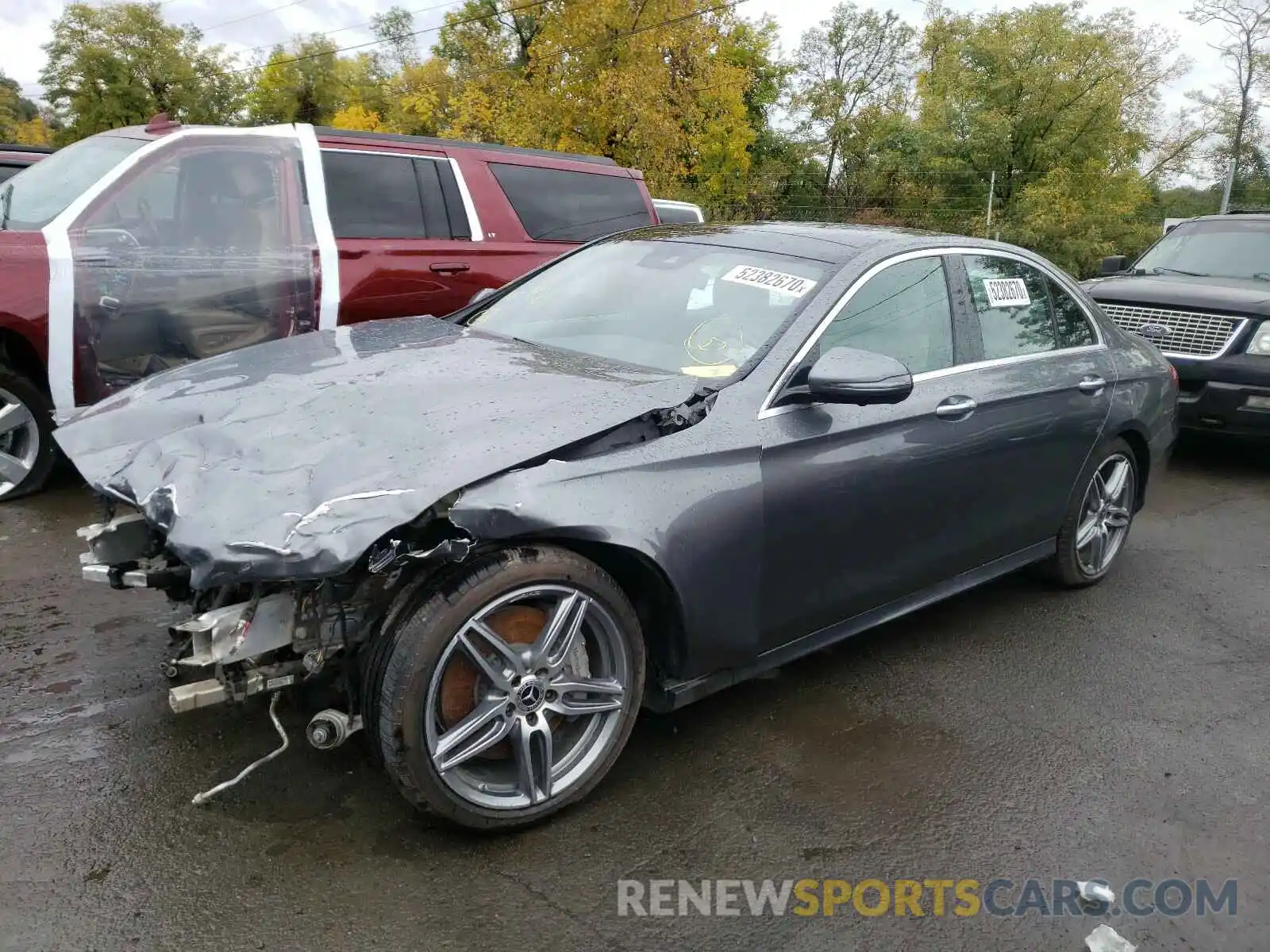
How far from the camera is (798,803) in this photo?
9.21ft

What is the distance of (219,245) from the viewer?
510 centimetres

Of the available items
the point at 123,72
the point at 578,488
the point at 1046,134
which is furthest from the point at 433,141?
the point at 123,72

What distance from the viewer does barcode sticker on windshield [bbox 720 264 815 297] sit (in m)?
3.26

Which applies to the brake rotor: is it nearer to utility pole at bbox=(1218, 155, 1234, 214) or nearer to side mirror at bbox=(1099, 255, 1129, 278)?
side mirror at bbox=(1099, 255, 1129, 278)

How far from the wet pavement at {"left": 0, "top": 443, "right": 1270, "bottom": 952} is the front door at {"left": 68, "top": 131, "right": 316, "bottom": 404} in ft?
4.33

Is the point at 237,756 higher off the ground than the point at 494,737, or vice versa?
the point at 494,737

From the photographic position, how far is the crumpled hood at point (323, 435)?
2.15 metres

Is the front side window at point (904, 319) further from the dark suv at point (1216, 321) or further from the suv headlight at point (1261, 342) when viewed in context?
the suv headlight at point (1261, 342)

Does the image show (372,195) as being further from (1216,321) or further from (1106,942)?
(1216,321)

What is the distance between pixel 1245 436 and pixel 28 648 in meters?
7.28

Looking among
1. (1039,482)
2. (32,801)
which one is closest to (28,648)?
(32,801)

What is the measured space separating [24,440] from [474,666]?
385 cm

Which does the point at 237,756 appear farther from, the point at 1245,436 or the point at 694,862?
the point at 1245,436

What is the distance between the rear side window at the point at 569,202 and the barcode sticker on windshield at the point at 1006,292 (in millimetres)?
3080
